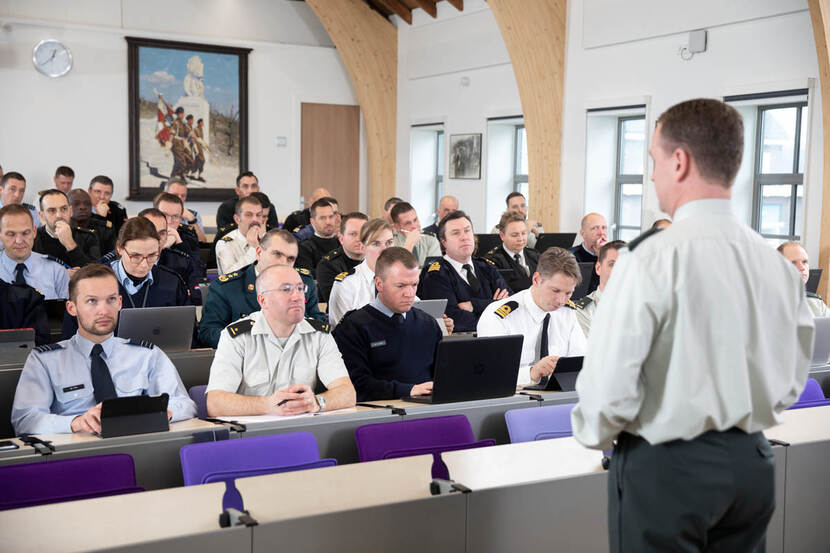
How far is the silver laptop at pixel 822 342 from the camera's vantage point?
164 inches

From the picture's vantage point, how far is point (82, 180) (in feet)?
40.9

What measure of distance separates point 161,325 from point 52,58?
371 inches

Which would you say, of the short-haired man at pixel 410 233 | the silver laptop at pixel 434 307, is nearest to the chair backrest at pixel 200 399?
the silver laptop at pixel 434 307

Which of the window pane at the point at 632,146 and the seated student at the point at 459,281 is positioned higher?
the window pane at the point at 632,146

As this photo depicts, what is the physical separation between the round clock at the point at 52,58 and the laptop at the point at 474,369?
10637 millimetres

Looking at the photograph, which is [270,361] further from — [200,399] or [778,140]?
[778,140]

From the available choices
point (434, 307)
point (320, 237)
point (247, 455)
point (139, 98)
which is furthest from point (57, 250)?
point (139, 98)

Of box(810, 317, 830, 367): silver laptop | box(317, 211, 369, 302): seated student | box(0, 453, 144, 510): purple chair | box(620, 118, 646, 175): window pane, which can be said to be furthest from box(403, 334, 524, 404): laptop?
box(620, 118, 646, 175): window pane

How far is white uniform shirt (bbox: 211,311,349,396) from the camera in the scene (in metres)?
3.46

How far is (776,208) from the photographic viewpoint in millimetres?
8055

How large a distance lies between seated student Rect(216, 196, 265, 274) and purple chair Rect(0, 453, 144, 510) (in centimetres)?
444

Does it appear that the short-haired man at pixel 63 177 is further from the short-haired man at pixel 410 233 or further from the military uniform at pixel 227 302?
the military uniform at pixel 227 302

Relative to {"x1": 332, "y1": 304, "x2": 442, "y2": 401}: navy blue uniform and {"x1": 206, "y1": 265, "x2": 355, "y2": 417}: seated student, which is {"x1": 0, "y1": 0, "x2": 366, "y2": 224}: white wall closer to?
{"x1": 332, "y1": 304, "x2": 442, "y2": 401}: navy blue uniform

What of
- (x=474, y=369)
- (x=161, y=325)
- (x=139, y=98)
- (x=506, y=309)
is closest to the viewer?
(x=474, y=369)
